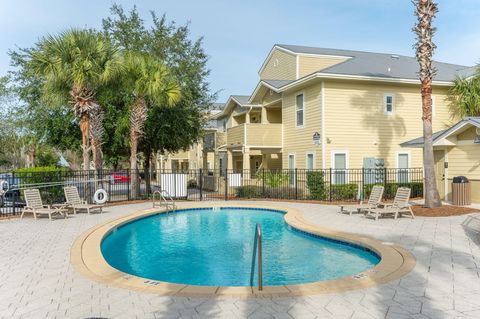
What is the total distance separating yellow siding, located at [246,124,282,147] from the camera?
2288 cm

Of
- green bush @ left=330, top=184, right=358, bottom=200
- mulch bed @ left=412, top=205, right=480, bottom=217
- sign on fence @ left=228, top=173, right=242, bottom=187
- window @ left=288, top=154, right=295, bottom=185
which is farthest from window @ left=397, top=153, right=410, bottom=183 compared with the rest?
sign on fence @ left=228, top=173, right=242, bottom=187

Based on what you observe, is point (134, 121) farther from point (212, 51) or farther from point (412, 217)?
point (412, 217)

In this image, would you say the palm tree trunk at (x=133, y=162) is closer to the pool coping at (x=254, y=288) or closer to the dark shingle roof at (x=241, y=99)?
the pool coping at (x=254, y=288)

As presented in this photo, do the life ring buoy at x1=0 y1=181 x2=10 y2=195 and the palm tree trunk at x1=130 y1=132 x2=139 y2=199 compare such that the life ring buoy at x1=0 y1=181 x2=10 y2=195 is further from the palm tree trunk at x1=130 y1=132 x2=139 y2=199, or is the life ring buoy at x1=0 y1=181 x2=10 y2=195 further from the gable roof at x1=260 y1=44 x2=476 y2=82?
the gable roof at x1=260 y1=44 x2=476 y2=82

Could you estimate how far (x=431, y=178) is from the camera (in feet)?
46.0

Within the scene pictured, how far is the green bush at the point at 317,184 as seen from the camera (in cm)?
1869

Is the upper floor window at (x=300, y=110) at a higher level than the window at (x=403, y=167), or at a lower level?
higher

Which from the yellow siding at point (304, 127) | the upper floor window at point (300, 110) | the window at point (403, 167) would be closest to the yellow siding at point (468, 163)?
the window at point (403, 167)

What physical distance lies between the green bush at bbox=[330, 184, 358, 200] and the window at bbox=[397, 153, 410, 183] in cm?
346

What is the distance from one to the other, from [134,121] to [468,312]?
55.4ft

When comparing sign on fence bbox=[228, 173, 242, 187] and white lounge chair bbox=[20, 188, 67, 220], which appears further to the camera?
sign on fence bbox=[228, 173, 242, 187]

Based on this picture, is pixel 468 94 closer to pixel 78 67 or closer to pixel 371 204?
pixel 371 204

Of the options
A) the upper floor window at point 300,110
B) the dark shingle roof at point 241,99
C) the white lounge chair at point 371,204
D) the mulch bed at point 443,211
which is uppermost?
the dark shingle roof at point 241,99

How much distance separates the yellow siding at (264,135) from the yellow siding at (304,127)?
17.7 inches
